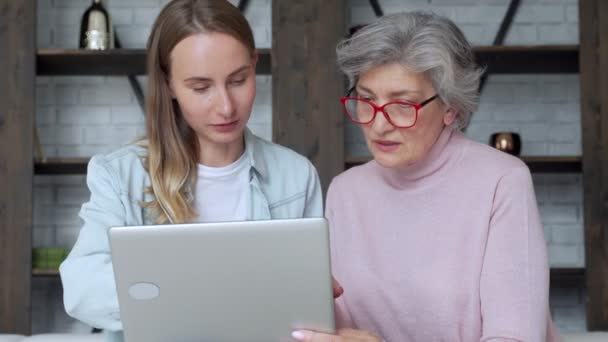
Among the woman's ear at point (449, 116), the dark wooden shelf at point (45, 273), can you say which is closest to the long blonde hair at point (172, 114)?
the woman's ear at point (449, 116)

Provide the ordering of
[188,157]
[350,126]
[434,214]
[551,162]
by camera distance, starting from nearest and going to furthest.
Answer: [434,214]
[188,157]
[551,162]
[350,126]

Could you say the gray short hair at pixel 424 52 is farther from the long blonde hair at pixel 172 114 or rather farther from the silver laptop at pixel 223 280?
the silver laptop at pixel 223 280

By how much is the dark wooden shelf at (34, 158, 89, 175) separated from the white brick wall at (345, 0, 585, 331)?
1.26 metres

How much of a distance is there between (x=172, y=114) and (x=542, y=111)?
8.02ft

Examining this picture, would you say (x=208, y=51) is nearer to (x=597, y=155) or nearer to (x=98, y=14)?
(x=98, y=14)

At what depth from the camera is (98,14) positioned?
10.9ft

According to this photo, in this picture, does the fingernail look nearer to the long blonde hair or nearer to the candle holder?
the long blonde hair

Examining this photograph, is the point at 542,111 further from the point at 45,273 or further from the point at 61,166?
the point at 45,273

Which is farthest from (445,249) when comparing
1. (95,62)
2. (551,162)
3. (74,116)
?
(74,116)

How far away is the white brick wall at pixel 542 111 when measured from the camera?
3672 millimetres

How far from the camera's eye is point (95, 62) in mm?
3371

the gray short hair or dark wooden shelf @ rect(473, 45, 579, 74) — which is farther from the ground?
dark wooden shelf @ rect(473, 45, 579, 74)

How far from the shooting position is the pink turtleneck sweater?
1392 millimetres

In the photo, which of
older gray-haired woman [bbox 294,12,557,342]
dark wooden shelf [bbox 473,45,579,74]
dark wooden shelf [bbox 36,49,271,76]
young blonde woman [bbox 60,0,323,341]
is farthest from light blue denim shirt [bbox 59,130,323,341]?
dark wooden shelf [bbox 473,45,579,74]
